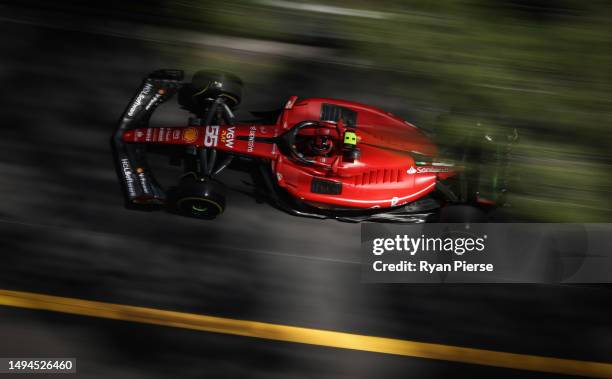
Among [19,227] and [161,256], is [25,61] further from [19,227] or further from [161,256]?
[161,256]

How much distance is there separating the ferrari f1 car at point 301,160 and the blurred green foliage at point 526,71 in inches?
71.7

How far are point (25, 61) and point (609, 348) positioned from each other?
19.9ft

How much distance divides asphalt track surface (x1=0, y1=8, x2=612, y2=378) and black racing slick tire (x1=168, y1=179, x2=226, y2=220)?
22 centimetres

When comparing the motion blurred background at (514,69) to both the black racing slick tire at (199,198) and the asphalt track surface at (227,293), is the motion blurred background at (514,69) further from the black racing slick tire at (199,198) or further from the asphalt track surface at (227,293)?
the asphalt track surface at (227,293)

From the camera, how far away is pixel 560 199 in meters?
2.26

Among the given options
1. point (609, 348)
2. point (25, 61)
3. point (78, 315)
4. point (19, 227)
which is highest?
point (25, 61)

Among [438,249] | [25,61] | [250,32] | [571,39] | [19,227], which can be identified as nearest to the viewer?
[571,39]

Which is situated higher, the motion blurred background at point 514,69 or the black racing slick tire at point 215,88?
the black racing slick tire at point 215,88

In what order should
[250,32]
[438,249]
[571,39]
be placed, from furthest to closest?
[438,249], [250,32], [571,39]

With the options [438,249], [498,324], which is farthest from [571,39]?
[498,324]

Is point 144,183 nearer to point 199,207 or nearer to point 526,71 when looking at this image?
point 199,207

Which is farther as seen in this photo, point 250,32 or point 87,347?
point 87,347

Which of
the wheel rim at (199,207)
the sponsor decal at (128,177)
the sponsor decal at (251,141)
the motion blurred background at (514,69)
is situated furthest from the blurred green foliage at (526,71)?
the sponsor decal at (128,177)

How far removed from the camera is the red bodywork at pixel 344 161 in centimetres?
427
